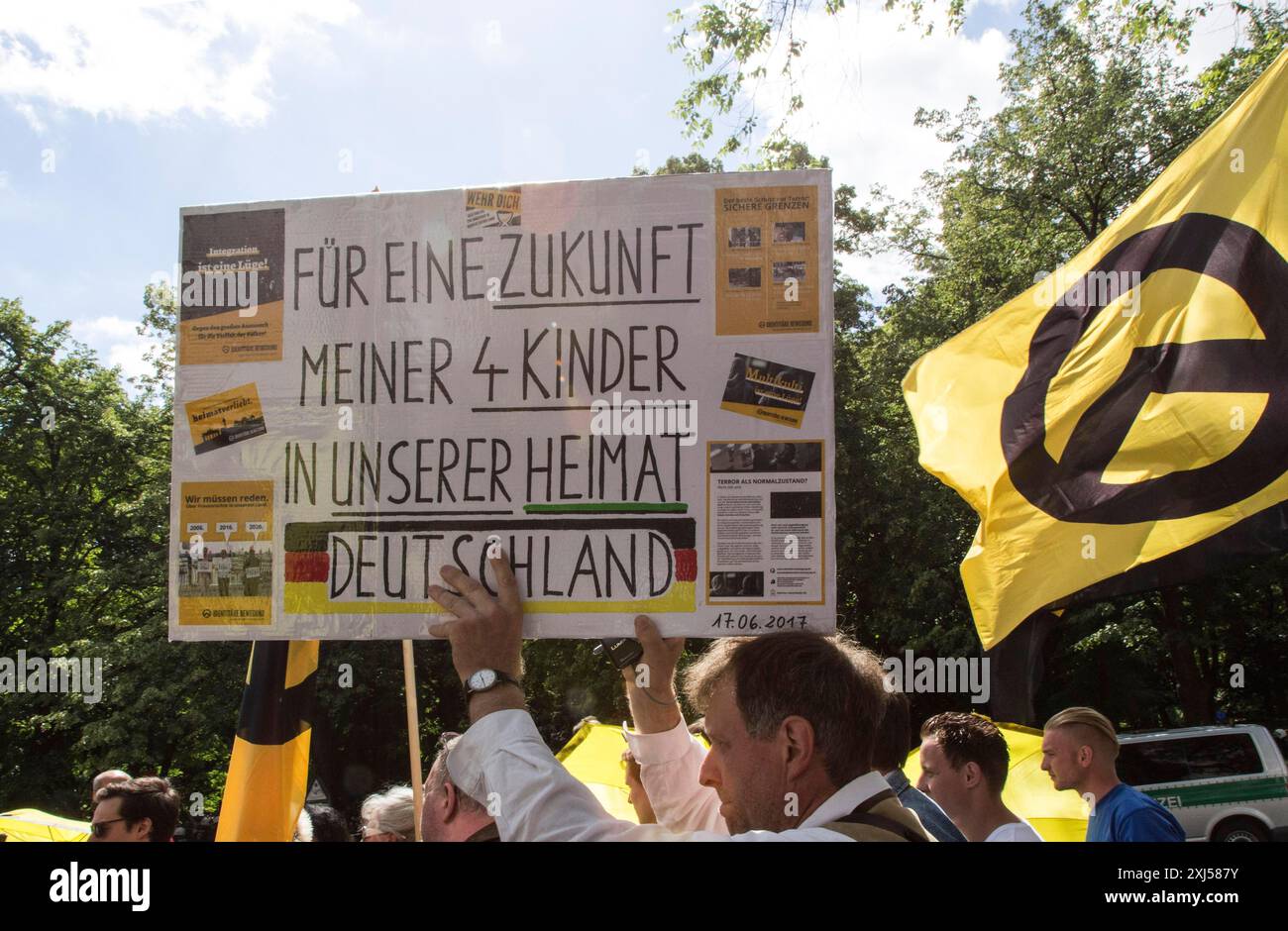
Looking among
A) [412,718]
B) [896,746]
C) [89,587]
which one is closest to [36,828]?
[412,718]

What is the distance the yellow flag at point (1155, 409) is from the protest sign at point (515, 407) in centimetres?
156

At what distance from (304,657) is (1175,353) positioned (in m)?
3.52

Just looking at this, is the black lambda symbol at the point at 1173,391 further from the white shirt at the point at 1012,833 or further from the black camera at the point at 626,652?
the black camera at the point at 626,652

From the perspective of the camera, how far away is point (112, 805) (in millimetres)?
4027

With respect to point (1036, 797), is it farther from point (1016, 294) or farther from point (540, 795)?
point (1016, 294)

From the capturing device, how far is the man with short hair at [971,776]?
12.9ft

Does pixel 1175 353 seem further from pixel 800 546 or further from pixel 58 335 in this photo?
pixel 58 335

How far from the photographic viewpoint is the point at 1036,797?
23.3 feet

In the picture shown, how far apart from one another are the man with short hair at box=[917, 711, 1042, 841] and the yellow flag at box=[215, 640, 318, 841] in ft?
7.88

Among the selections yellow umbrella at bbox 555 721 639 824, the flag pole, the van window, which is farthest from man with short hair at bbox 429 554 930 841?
the van window

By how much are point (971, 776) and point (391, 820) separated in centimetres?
220

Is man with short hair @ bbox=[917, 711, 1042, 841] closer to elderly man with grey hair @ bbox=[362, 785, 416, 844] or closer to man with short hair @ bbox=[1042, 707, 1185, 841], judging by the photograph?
man with short hair @ bbox=[1042, 707, 1185, 841]

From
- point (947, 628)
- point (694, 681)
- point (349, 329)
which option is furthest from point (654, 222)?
point (947, 628)

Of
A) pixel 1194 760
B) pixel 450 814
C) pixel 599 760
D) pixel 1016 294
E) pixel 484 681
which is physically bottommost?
pixel 1194 760
